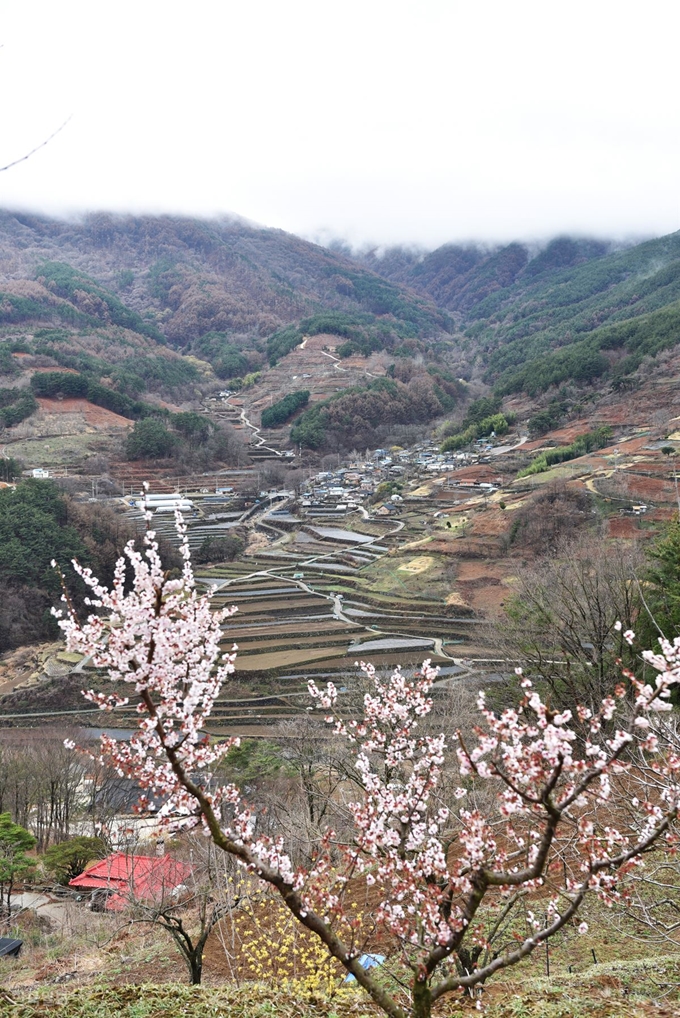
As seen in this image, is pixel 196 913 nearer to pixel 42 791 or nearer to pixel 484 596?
pixel 42 791

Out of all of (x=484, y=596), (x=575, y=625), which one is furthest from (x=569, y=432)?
(x=575, y=625)

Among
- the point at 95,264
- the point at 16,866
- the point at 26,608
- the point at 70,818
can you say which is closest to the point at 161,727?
the point at 16,866


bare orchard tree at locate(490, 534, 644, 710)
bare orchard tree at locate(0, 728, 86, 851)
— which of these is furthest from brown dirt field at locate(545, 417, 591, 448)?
bare orchard tree at locate(0, 728, 86, 851)

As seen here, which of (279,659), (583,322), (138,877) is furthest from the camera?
(583,322)

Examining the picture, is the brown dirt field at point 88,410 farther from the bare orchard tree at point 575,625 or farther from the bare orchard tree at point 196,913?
the bare orchard tree at point 196,913

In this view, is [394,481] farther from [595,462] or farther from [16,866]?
[16,866]

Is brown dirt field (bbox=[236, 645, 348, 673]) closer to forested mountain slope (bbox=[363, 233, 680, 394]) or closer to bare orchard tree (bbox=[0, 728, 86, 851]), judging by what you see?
bare orchard tree (bbox=[0, 728, 86, 851])
